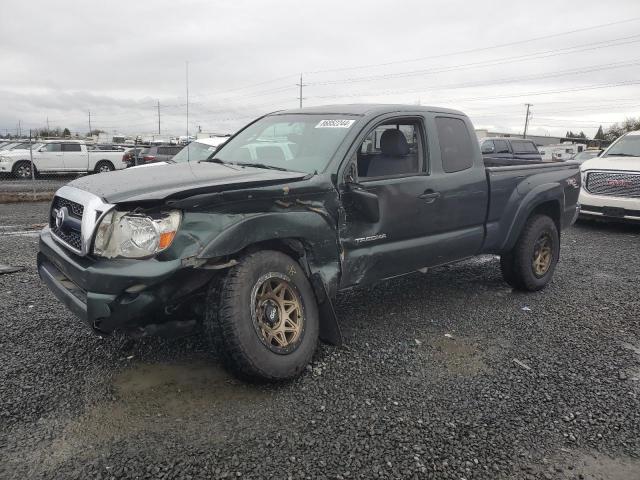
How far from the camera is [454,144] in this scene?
15.4 ft

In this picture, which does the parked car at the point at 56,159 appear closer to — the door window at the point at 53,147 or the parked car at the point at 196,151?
the door window at the point at 53,147

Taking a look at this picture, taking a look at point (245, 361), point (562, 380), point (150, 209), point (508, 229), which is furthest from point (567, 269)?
point (150, 209)

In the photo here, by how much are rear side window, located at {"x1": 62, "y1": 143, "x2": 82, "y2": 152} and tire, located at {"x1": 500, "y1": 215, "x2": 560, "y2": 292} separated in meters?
21.0

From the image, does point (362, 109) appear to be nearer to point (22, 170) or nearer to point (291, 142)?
point (291, 142)

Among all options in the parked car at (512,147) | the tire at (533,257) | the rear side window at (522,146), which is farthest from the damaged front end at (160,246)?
→ the rear side window at (522,146)

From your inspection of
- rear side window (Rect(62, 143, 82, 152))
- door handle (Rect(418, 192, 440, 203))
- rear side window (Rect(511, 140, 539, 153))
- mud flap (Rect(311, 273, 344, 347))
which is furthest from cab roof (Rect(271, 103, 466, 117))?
rear side window (Rect(62, 143, 82, 152))

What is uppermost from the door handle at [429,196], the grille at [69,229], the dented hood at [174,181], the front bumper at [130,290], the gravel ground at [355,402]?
the dented hood at [174,181]

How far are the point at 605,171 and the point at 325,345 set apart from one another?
786 cm

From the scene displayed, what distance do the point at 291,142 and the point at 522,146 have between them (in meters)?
19.1

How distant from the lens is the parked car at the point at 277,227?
298 centimetres

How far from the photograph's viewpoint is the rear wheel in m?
21.3

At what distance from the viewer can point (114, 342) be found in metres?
3.96

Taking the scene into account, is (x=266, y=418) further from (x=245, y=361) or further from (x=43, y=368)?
(x=43, y=368)

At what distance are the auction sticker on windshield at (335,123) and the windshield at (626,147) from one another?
838 cm
